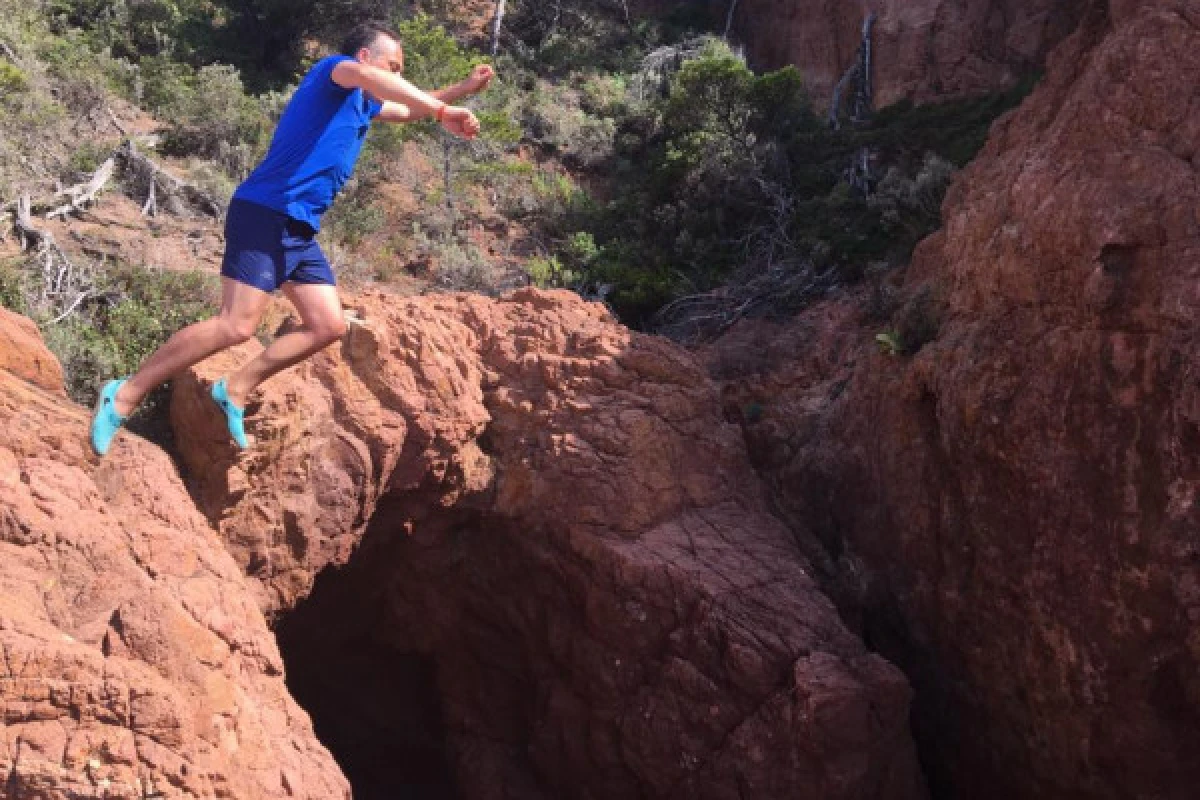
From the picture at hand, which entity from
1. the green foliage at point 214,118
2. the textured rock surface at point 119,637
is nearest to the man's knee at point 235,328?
the textured rock surface at point 119,637

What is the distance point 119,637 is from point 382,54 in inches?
93.4

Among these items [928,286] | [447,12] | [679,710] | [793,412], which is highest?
[447,12]

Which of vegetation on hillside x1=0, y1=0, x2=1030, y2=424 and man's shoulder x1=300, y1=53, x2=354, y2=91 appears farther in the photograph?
vegetation on hillside x1=0, y1=0, x2=1030, y2=424

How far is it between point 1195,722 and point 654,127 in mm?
12028

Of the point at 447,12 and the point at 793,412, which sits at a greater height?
the point at 447,12

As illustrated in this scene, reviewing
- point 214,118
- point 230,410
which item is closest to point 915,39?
point 214,118

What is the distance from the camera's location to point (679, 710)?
5145 millimetres

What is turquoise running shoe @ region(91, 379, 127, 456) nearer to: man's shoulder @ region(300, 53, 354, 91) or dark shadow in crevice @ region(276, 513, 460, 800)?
man's shoulder @ region(300, 53, 354, 91)

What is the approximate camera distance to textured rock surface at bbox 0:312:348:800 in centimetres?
303

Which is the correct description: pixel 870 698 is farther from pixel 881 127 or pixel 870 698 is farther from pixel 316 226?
pixel 881 127

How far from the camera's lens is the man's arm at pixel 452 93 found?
3990mm

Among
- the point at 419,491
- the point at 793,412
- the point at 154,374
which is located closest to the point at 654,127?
the point at 793,412

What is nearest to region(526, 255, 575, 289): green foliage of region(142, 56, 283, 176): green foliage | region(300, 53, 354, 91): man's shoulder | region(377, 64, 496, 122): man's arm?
region(142, 56, 283, 176): green foliage

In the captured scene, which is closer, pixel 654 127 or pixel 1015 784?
pixel 1015 784
